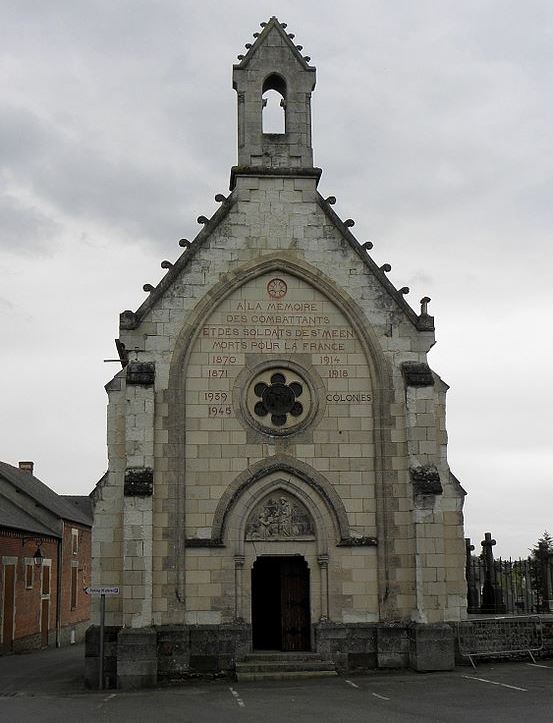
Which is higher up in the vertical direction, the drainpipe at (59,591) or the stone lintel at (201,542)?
the stone lintel at (201,542)

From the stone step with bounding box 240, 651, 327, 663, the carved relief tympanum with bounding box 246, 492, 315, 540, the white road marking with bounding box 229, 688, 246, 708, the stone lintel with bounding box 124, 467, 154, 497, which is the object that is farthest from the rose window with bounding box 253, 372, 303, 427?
the white road marking with bounding box 229, 688, 246, 708

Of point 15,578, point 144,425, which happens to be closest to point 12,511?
point 15,578

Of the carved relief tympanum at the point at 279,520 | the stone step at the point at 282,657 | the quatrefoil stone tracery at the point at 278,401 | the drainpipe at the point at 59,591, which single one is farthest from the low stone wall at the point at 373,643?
the drainpipe at the point at 59,591

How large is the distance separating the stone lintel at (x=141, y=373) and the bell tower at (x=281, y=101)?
5699 mm

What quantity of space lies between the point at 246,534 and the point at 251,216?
316 inches

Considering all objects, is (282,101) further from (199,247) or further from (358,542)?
(358,542)

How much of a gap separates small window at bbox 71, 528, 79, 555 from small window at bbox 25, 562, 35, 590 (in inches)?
320

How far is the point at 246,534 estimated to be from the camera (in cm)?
2227

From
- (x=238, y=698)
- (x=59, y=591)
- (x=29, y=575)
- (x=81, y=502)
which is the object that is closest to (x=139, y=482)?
(x=238, y=698)

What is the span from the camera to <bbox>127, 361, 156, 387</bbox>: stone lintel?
2232 centimetres

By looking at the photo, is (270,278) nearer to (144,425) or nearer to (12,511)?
(144,425)

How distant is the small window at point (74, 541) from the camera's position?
46.8 metres

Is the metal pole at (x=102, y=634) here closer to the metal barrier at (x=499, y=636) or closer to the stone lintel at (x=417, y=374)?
the metal barrier at (x=499, y=636)

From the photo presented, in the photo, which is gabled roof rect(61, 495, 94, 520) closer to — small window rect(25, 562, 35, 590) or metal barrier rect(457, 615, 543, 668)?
→ small window rect(25, 562, 35, 590)
